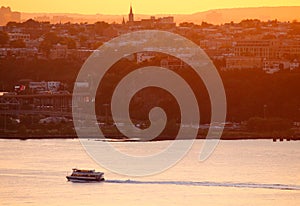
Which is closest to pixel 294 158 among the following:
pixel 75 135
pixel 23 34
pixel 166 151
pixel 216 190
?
pixel 166 151

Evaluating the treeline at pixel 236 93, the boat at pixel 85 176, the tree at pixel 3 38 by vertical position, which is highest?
the tree at pixel 3 38

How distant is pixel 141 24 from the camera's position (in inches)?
1832

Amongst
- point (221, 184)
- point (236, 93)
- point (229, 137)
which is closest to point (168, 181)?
point (221, 184)

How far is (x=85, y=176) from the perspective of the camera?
17266mm

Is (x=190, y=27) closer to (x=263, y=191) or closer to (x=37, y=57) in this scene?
(x=37, y=57)

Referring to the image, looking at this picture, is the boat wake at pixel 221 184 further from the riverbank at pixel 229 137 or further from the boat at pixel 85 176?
the riverbank at pixel 229 137

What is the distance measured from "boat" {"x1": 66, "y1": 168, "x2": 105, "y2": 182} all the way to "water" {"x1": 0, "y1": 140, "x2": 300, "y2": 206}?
0.09 meters

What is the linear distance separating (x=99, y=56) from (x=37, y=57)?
69.1 inches

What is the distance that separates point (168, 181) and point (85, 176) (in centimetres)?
104

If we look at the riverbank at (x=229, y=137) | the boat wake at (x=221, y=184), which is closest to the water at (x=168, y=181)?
the boat wake at (x=221, y=184)

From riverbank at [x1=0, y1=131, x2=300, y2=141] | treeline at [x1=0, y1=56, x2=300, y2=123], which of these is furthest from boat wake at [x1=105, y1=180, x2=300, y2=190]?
treeline at [x1=0, y1=56, x2=300, y2=123]

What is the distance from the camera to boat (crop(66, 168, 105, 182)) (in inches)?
675

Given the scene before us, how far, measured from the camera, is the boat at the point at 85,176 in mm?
17156

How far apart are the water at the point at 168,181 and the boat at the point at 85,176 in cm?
9
